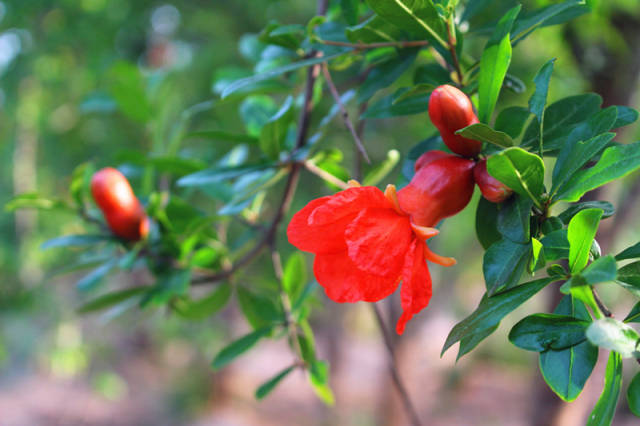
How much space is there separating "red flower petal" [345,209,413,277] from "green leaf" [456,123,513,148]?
0.31 ft

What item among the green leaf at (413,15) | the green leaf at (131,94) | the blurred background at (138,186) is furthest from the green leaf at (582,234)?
the green leaf at (131,94)

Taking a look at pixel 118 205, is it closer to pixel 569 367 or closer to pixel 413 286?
pixel 413 286

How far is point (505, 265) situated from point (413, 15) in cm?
23

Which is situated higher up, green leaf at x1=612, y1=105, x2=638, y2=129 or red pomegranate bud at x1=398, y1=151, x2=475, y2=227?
green leaf at x1=612, y1=105, x2=638, y2=129

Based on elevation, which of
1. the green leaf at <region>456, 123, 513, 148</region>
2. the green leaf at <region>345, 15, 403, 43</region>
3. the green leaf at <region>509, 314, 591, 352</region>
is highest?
the green leaf at <region>345, 15, 403, 43</region>

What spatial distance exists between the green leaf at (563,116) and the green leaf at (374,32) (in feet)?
0.57

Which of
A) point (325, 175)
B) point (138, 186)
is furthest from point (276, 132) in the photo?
point (138, 186)

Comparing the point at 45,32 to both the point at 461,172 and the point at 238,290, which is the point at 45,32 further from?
the point at 461,172

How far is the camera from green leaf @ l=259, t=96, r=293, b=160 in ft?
1.89

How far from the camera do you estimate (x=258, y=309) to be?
0.78 meters

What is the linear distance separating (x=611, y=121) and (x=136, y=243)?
2.10ft

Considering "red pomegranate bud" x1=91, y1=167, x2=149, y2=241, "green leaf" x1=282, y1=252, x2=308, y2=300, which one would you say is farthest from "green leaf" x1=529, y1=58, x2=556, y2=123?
"red pomegranate bud" x1=91, y1=167, x2=149, y2=241

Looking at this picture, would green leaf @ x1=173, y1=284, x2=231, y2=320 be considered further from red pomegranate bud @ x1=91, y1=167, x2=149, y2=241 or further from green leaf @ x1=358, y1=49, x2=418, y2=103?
green leaf @ x1=358, y1=49, x2=418, y2=103

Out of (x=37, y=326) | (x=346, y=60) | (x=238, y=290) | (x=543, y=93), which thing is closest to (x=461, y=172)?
(x=543, y=93)
